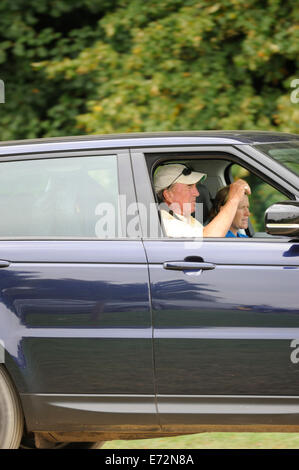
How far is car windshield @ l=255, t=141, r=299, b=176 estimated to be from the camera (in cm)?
405

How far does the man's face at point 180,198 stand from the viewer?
14.5 ft

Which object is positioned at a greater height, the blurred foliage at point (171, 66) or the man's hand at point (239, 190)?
the blurred foliage at point (171, 66)

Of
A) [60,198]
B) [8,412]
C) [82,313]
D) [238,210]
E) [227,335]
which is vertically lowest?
[8,412]

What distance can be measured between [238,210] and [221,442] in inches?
53.5

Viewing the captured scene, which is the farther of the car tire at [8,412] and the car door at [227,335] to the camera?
the car tire at [8,412]

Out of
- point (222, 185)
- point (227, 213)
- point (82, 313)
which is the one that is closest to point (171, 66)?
point (222, 185)

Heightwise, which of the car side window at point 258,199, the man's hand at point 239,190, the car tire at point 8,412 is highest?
the car side window at point 258,199

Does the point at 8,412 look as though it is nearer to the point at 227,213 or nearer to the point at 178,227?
the point at 178,227

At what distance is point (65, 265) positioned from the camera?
3.97 metres

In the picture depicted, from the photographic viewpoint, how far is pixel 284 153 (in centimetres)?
415

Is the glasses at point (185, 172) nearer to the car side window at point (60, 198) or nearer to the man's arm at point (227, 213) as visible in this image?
the man's arm at point (227, 213)

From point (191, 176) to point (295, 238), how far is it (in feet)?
2.65

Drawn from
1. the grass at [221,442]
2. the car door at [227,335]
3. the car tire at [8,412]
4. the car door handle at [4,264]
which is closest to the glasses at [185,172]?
the car door at [227,335]

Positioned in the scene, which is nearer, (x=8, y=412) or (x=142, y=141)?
(x=8, y=412)
